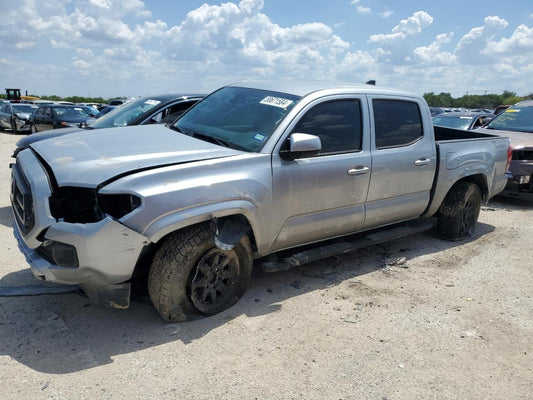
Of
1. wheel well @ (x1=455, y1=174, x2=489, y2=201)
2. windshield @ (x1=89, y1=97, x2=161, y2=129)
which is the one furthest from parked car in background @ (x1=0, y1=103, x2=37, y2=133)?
wheel well @ (x1=455, y1=174, x2=489, y2=201)

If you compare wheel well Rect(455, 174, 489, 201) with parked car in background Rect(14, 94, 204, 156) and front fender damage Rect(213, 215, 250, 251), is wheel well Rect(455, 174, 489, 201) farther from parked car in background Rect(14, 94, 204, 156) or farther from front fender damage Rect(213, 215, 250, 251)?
parked car in background Rect(14, 94, 204, 156)

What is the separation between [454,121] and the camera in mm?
11203

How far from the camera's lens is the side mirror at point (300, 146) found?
12.0ft

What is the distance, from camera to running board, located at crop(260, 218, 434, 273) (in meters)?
4.01

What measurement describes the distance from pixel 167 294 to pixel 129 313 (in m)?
0.60

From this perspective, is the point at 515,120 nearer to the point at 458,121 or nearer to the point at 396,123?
the point at 458,121

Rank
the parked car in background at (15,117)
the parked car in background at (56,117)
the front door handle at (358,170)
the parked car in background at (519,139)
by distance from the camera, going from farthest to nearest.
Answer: the parked car in background at (15,117), the parked car in background at (56,117), the parked car in background at (519,139), the front door handle at (358,170)

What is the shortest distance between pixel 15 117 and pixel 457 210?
2136 cm

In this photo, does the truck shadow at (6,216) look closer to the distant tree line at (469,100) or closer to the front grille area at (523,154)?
the front grille area at (523,154)

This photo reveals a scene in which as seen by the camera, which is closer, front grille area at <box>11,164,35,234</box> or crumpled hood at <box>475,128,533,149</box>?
front grille area at <box>11,164,35,234</box>

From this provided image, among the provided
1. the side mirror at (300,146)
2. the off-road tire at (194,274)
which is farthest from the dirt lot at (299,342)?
the side mirror at (300,146)

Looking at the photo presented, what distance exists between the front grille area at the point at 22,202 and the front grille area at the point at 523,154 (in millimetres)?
7679

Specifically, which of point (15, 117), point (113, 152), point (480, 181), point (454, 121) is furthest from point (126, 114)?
point (15, 117)

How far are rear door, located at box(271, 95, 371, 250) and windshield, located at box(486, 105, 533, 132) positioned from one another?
6.14 m
